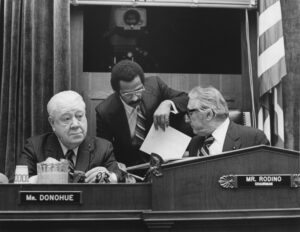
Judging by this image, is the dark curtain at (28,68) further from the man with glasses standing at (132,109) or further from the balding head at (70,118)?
the balding head at (70,118)

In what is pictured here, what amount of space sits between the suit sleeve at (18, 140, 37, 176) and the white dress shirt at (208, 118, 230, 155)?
105 centimetres

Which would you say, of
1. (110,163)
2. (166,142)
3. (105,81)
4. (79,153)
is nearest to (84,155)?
(79,153)

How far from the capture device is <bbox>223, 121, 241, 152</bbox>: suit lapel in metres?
3.71

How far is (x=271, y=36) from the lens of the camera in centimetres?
491

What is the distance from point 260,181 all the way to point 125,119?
2.08 meters

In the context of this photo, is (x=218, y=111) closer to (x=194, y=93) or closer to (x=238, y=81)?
(x=194, y=93)

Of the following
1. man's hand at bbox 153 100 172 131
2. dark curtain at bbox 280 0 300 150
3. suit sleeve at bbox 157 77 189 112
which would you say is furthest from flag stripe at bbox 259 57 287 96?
man's hand at bbox 153 100 172 131

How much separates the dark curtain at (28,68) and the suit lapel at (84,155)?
919mm

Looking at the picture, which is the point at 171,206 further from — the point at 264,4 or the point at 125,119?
the point at 264,4

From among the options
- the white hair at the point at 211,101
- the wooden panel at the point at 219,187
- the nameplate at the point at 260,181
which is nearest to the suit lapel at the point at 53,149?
the white hair at the point at 211,101

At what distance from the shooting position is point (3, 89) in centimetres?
473

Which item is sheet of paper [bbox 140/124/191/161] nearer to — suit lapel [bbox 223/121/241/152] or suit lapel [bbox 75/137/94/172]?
suit lapel [bbox 223/121/241/152]

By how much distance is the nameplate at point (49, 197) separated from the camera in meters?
2.72

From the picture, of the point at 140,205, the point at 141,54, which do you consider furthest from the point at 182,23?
the point at 140,205
